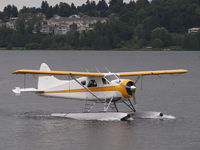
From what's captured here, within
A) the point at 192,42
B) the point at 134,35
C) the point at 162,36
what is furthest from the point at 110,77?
the point at 134,35

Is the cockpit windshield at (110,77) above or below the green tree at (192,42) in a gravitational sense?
above

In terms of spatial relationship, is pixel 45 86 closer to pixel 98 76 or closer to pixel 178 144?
pixel 98 76

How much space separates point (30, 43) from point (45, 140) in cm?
15189

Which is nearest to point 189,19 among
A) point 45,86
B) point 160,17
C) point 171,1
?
point 160,17

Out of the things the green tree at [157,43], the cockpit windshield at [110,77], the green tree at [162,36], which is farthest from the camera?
the green tree at [157,43]

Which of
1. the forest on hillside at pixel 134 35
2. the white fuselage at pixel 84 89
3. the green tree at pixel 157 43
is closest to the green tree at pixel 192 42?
the forest on hillside at pixel 134 35

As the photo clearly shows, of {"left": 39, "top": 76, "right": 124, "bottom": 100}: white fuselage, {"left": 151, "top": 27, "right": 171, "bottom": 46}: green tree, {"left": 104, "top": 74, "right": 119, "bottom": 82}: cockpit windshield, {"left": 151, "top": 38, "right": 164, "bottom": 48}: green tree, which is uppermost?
{"left": 104, "top": 74, "right": 119, "bottom": 82}: cockpit windshield

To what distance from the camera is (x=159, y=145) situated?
62.5 feet

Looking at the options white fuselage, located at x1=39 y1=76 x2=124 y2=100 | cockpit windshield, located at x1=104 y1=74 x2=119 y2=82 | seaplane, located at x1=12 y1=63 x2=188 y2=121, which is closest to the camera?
seaplane, located at x1=12 y1=63 x2=188 y2=121

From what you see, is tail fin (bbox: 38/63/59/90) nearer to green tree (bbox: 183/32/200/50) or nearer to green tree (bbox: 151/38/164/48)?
green tree (bbox: 183/32/200/50)

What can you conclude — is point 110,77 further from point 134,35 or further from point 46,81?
point 134,35

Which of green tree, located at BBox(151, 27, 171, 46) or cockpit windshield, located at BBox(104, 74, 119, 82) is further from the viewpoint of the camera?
green tree, located at BBox(151, 27, 171, 46)

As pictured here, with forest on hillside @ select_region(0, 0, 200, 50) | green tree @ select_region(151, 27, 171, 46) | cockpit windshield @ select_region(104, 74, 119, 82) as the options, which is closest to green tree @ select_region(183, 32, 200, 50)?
forest on hillside @ select_region(0, 0, 200, 50)

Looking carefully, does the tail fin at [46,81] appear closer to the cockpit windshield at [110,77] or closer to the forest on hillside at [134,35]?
the cockpit windshield at [110,77]
